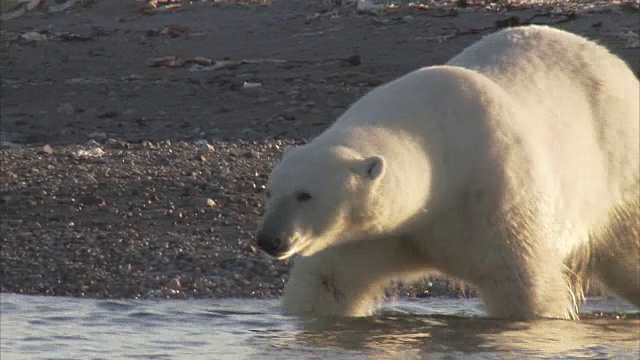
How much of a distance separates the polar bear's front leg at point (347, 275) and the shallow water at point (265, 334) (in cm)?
9

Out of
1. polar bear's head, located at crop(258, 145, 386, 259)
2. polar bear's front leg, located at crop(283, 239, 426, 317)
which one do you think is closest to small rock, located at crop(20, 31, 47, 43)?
polar bear's front leg, located at crop(283, 239, 426, 317)

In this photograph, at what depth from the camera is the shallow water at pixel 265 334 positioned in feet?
20.4

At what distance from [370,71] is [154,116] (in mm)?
2325

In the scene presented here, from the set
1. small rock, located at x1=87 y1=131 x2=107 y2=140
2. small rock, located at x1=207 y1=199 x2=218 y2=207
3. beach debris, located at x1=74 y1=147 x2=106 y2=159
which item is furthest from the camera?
small rock, located at x1=87 y1=131 x2=107 y2=140

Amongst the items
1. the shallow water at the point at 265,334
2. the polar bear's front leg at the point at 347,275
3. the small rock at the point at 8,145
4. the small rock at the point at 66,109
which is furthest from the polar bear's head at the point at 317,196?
the small rock at the point at 66,109

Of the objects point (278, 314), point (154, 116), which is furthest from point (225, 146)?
point (278, 314)

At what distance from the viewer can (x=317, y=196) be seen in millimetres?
5816

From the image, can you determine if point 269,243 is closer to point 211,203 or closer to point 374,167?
point 374,167

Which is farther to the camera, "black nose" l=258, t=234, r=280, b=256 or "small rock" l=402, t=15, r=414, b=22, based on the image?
"small rock" l=402, t=15, r=414, b=22

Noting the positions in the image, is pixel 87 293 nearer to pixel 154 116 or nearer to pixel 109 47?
pixel 154 116

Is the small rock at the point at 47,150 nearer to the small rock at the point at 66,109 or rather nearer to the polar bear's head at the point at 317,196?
the small rock at the point at 66,109

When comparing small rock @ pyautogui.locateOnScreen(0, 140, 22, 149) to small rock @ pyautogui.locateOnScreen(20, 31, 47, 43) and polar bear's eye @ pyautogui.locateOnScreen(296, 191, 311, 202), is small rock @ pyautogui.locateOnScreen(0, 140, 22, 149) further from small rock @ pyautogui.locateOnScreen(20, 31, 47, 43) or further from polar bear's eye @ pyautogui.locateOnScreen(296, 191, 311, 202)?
polar bear's eye @ pyautogui.locateOnScreen(296, 191, 311, 202)

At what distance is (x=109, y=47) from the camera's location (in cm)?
1564

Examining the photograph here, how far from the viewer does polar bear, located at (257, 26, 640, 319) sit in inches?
231
